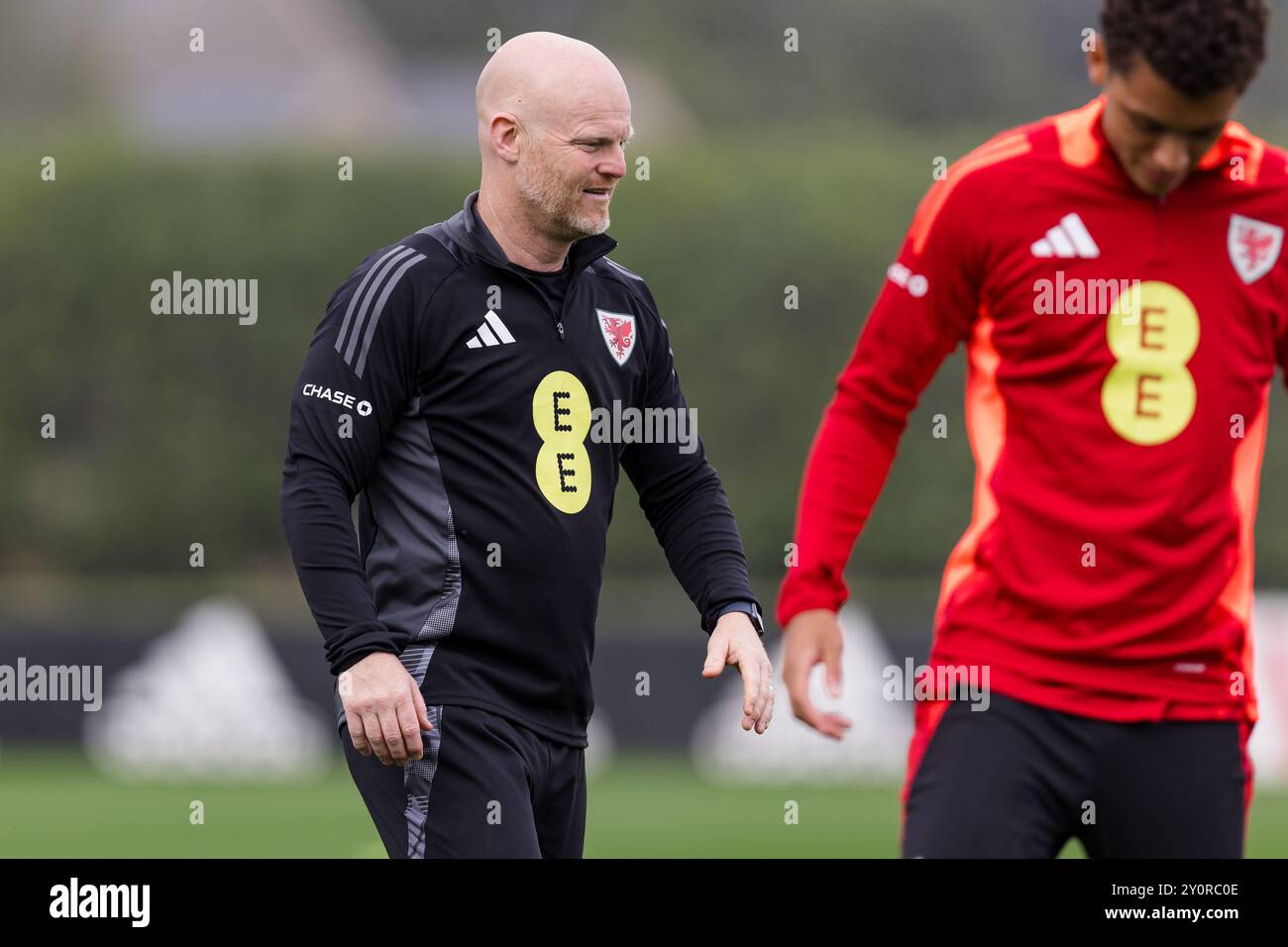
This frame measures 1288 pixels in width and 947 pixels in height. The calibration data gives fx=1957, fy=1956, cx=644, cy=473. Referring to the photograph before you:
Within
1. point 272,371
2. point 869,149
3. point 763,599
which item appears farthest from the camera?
point 869,149

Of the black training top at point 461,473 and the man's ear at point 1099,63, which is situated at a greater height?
the man's ear at point 1099,63

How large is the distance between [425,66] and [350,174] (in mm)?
18689

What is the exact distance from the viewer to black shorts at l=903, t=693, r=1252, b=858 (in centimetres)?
362

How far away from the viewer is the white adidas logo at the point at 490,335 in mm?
4305

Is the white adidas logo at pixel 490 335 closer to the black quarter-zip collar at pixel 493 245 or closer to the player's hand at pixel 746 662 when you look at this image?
the black quarter-zip collar at pixel 493 245

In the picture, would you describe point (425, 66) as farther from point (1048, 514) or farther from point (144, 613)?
point (1048, 514)

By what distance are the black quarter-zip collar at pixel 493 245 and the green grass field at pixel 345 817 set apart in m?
5.96

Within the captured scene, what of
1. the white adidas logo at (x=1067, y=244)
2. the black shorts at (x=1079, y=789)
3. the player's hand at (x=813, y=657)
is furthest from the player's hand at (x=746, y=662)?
the white adidas logo at (x=1067, y=244)

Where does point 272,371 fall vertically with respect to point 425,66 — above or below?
below

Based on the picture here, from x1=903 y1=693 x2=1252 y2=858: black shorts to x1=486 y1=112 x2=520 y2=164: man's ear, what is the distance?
1667mm

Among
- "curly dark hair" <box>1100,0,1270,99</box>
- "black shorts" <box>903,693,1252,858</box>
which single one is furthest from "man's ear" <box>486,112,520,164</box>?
"black shorts" <box>903,693,1252,858</box>

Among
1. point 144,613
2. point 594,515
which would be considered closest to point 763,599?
point 144,613

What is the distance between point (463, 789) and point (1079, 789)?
4.24ft

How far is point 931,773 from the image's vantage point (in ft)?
12.2
